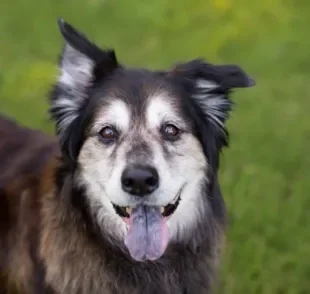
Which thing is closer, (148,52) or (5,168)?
(5,168)

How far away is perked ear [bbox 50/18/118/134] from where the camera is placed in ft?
11.3

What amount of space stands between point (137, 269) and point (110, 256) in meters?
0.17

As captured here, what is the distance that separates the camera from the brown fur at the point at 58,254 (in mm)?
3580

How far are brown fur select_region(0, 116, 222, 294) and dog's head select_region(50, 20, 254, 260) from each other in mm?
146

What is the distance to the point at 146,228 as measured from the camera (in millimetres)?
3408

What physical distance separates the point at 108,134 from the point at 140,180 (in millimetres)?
380

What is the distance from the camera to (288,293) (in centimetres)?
457

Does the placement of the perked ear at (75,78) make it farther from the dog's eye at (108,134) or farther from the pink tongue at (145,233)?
the pink tongue at (145,233)

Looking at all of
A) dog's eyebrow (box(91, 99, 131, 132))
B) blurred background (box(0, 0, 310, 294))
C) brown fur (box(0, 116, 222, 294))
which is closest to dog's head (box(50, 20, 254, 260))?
dog's eyebrow (box(91, 99, 131, 132))

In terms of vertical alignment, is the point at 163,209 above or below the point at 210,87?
below

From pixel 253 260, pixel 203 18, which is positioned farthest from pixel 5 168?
pixel 203 18

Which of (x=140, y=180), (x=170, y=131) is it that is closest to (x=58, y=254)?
(x=140, y=180)

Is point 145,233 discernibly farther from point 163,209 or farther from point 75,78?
point 75,78

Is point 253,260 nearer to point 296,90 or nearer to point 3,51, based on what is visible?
point 296,90
